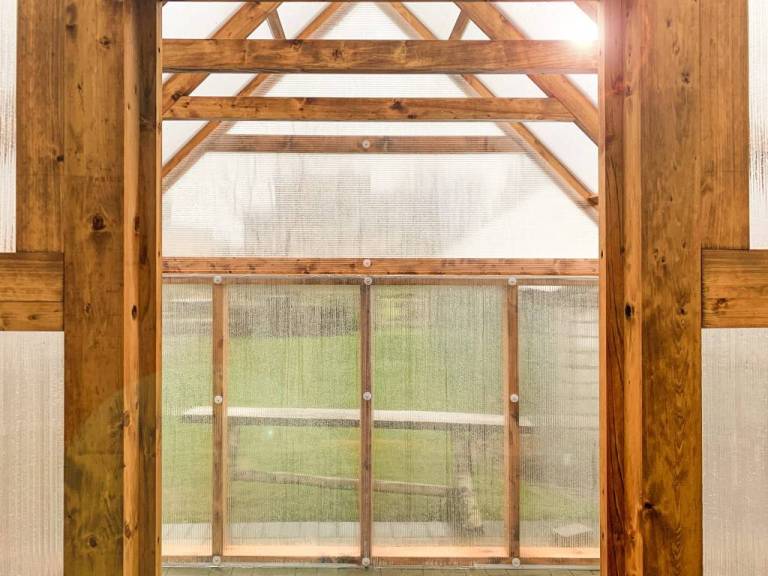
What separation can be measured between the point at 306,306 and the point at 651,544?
3097 mm

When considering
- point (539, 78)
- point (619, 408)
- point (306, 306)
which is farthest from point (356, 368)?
point (619, 408)

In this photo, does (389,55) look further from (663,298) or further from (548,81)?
(663,298)

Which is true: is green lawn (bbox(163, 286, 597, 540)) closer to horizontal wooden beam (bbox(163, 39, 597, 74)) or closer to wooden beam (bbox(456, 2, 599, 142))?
wooden beam (bbox(456, 2, 599, 142))

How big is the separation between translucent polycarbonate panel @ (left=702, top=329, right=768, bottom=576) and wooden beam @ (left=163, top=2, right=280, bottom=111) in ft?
9.11

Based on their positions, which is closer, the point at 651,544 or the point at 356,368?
the point at 651,544

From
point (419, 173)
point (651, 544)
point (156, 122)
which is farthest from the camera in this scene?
point (419, 173)

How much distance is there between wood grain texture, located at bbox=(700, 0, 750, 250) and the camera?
1293 mm

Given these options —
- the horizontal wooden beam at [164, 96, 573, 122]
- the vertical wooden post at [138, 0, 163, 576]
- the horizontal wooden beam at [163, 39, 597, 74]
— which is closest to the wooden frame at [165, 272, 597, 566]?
the horizontal wooden beam at [164, 96, 573, 122]

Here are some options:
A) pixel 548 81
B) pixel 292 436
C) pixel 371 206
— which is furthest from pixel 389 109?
pixel 292 436

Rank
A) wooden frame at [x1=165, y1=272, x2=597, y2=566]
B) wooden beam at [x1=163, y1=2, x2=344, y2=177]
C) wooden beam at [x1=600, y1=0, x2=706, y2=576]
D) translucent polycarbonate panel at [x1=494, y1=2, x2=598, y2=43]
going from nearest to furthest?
1. wooden beam at [x1=600, y1=0, x2=706, y2=576]
2. translucent polycarbonate panel at [x1=494, y1=2, x2=598, y2=43]
3. wooden beam at [x1=163, y1=2, x2=344, y2=177]
4. wooden frame at [x1=165, y1=272, x2=597, y2=566]

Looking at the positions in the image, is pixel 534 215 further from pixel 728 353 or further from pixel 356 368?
pixel 728 353

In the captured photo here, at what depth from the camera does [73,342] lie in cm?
126

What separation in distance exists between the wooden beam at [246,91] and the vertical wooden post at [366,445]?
5.19 ft

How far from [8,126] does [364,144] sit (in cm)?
287
